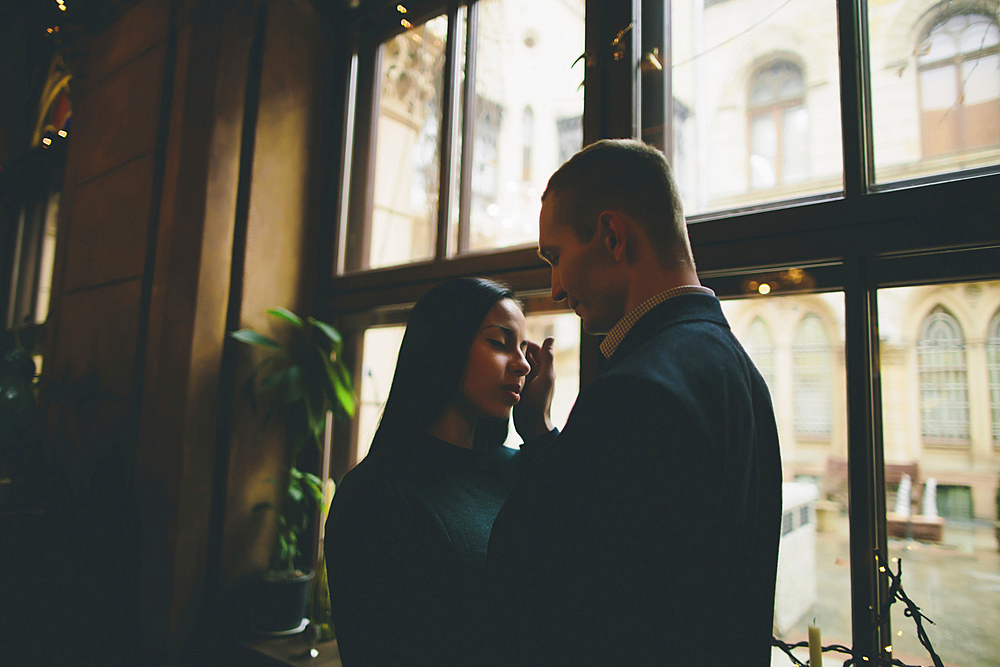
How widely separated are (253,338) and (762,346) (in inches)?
80.4

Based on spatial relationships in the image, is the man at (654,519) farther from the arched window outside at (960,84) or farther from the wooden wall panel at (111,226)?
the wooden wall panel at (111,226)

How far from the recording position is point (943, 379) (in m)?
1.47

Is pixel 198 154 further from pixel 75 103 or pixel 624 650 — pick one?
pixel 624 650

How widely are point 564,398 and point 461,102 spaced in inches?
55.4

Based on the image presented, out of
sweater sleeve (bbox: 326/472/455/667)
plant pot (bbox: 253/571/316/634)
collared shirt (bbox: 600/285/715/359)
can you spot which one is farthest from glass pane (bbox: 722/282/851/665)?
plant pot (bbox: 253/571/316/634)

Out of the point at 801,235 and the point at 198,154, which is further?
the point at 198,154

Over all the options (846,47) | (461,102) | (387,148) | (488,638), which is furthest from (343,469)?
(846,47)

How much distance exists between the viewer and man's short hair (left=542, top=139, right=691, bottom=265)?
96 cm

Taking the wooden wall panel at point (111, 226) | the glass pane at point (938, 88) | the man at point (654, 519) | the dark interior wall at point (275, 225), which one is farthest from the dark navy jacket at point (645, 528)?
the wooden wall panel at point (111, 226)

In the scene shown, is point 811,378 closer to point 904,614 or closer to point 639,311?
point 904,614

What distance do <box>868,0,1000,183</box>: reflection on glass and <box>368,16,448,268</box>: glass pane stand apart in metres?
1.68

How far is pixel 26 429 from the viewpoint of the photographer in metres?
3.30

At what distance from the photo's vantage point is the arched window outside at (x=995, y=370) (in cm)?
139

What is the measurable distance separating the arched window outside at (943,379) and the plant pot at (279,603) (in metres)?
2.34
